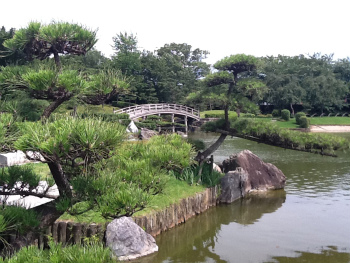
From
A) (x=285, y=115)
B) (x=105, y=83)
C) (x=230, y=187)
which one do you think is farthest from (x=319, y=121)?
(x=105, y=83)

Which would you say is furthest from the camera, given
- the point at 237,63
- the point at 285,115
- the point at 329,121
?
the point at 329,121

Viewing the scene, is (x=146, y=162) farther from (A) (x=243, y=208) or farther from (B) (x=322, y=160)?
(B) (x=322, y=160)

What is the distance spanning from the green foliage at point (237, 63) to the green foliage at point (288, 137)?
158 cm

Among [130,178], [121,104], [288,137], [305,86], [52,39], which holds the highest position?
[305,86]

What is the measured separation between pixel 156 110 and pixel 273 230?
22943mm

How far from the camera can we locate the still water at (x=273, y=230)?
6.06m

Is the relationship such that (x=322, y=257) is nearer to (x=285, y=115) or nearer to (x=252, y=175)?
(x=252, y=175)

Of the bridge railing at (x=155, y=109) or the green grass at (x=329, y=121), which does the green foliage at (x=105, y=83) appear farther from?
the green grass at (x=329, y=121)

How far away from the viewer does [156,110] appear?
29625 millimetres

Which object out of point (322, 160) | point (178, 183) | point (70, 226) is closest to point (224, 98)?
point (178, 183)

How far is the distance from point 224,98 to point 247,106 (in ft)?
2.39

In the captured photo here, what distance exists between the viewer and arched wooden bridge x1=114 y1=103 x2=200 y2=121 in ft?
92.1

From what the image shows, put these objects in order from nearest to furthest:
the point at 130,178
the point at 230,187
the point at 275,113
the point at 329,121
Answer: the point at 130,178
the point at 230,187
the point at 329,121
the point at 275,113

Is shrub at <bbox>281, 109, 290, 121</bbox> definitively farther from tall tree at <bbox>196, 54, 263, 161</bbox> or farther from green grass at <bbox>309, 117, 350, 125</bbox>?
tall tree at <bbox>196, 54, 263, 161</bbox>
